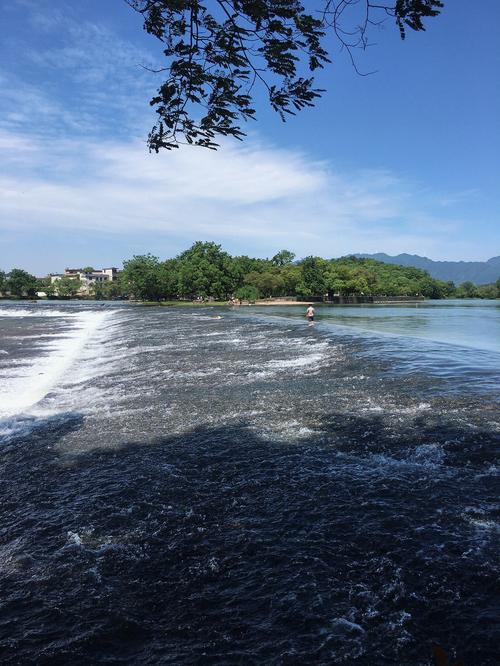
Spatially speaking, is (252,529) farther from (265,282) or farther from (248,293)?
(265,282)

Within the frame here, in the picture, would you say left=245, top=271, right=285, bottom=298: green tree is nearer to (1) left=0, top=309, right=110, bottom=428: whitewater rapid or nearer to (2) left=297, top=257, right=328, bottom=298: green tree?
(2) left=297, top=257, right=328, bottom=298: green tree

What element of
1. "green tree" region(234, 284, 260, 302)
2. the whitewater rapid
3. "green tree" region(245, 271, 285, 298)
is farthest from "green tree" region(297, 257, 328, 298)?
the whitewater rapid

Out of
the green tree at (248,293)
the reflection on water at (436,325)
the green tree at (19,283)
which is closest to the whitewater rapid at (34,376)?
the reflection on water at (436,325)

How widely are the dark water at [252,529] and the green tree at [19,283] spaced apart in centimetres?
16107

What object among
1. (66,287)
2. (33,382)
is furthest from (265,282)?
(33,382)

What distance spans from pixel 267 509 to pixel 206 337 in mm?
21499

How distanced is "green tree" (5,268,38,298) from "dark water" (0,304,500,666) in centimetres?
16107

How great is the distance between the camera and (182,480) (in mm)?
6613

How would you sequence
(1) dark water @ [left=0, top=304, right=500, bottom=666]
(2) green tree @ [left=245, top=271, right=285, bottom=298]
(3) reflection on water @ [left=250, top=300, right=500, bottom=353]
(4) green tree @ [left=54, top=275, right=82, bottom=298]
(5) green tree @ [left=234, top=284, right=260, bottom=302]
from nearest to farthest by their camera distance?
(1) dark water @ [left=0, top=304, right=500, bottom=666]
(3) reflection on water @ [left=250, top=300, right=500, bottom=353]
(5) green tree @ [left=234, top=284, right=260, bottom=302]
(2) green tree @ [left=245, top=271, right=285, bottom=298]
(4) green tree @ [left=54, top=275, right=82, bottom=298]

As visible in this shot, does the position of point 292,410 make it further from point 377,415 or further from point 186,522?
point 186,522

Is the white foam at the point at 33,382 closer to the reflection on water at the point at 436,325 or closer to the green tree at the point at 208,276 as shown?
the reflection on water at the point at 436,325

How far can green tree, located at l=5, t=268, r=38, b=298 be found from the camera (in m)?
154

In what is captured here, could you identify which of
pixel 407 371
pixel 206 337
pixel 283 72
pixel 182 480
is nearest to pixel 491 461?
pixel 182 480

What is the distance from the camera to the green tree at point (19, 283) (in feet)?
504
